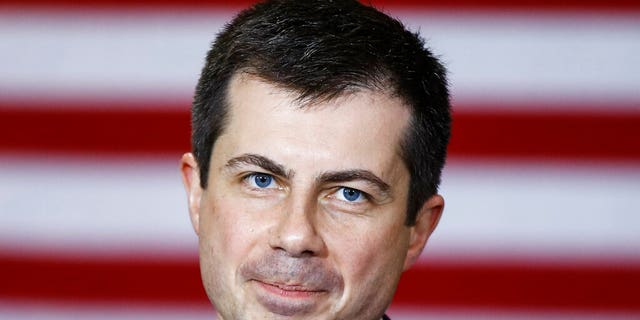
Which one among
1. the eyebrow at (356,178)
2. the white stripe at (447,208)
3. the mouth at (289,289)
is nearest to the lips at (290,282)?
the mouth at (289,289)

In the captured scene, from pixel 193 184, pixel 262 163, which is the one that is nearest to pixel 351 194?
pixel 262 163

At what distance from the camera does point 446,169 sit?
8.25 ft

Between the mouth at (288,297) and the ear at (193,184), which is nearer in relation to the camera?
the mouth at (288,297)

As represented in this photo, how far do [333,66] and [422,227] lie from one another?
32 cm

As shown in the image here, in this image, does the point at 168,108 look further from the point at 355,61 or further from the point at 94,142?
the point at 355,61

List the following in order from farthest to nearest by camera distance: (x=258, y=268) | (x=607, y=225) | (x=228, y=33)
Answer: (x=607, y=225), (x=228, y=33), (x=258, y=268)

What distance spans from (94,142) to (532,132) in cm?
109

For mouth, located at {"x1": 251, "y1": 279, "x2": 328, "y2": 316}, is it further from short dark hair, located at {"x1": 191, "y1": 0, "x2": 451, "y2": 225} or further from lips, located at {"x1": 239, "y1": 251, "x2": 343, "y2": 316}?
short dark hair, located at {"x1": 191, "y1": 0, "x2": 451, "y2": 225}

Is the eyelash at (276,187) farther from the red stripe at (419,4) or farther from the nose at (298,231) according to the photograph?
the red stripe at (419,4)

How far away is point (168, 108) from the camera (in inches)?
103

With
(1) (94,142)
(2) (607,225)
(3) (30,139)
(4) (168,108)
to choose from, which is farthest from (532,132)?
(3) (30,139)

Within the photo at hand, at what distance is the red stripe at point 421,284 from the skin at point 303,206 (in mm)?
1063

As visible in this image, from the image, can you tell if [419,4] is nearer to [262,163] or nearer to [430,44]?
[430,44]

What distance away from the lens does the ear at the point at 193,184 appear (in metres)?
1.60
